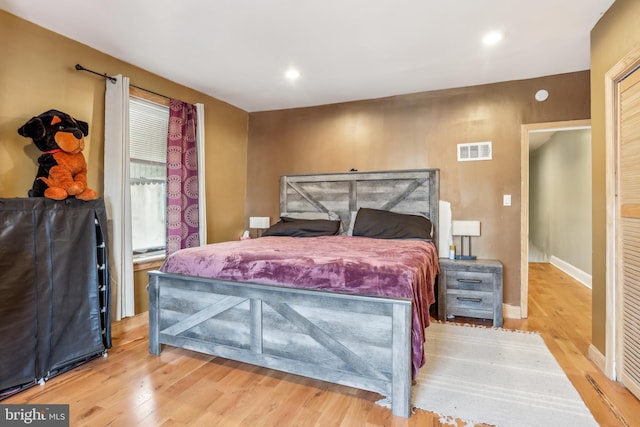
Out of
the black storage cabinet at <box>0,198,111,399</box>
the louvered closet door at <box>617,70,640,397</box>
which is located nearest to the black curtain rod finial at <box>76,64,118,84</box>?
the black storage cabinet at <box>0,198,111,399</box>

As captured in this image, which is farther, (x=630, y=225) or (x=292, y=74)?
(x=292, y=74)

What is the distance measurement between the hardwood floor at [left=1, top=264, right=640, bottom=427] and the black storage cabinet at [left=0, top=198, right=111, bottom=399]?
13 cm

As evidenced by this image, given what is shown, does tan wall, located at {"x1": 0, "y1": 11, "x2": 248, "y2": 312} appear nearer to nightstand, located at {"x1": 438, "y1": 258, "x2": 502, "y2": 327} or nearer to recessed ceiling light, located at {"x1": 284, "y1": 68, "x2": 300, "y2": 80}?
recessed ceiling light, located at {"x1": 284, "y1": 68, "x2": 300, "y2": 80}

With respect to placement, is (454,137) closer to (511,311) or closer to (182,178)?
(511,311)

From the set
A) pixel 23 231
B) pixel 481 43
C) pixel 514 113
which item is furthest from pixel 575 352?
pixel 23 231

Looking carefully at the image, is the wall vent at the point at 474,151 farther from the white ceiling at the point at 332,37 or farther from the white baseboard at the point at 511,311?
the white baseboard at the point at 511,311

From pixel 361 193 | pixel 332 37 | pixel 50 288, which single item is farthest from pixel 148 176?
pixel 361 193

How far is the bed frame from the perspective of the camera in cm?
178

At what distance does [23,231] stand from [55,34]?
157cm

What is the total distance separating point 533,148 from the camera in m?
7.14

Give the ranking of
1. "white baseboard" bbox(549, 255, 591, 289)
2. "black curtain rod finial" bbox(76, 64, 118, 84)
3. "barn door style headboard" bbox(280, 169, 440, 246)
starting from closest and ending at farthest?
"black curtain rod finial" bbox(76, 64, 118, 84), "barn door style headboard" bbox(280, 169, 440, 246), "white baseboard" bbox(549, 255, 591, 289)

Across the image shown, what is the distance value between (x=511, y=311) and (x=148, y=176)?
13.3 ft

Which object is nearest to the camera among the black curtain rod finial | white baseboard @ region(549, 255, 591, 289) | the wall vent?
the black curtain rod finial

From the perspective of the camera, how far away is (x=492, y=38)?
102 inches
